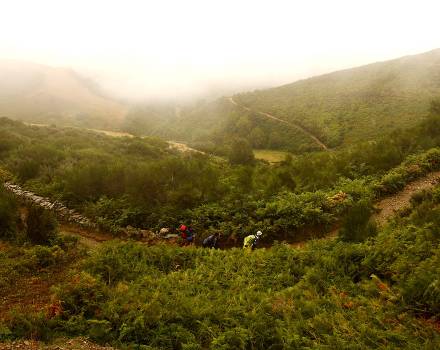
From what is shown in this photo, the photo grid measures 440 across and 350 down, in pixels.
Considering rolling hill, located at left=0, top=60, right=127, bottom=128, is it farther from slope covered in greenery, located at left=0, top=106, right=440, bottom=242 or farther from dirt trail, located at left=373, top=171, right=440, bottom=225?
dirt trail, located at left=373, top=171, right=440, bottom=225

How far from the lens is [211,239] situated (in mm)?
13070

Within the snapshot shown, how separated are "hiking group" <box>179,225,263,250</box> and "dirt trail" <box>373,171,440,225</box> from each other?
4.33 meters

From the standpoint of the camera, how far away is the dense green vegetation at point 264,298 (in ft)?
21.1

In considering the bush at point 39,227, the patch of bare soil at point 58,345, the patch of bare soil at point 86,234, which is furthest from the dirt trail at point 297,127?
the patch of bare soil at point 58,345

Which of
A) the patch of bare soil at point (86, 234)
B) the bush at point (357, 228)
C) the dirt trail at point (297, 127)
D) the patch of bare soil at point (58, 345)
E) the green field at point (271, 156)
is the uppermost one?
the patch of bare soil at point (58, 345)

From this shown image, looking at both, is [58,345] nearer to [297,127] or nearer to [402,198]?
[402,198]

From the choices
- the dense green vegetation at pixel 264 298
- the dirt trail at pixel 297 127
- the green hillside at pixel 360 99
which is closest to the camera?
the dense green vegetation at pixel 264 298

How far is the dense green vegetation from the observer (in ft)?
21.1

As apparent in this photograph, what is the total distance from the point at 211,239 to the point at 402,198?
7931 millimetres

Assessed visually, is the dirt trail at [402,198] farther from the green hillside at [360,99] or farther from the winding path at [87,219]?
the green hillside at [360,99]

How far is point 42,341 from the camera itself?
6316mm

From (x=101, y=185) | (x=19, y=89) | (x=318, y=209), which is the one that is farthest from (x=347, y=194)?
(x=19, y=89)

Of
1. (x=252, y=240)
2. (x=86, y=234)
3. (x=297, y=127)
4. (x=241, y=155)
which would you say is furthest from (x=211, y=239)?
(x=297, y=127)

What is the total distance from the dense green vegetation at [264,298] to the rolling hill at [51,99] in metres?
76.6
